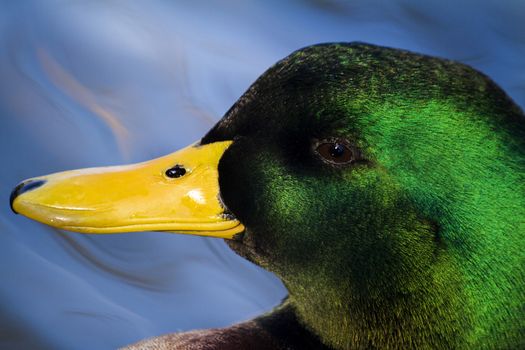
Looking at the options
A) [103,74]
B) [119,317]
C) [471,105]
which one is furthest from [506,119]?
[103,74]

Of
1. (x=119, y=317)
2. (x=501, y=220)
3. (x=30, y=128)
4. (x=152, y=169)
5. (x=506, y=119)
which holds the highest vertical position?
(x=506, y=119)

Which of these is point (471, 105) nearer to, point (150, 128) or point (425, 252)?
point (425, 252)

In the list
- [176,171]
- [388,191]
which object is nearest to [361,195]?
[388,191]

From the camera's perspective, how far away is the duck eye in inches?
73.6

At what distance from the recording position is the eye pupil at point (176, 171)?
203 centimetres

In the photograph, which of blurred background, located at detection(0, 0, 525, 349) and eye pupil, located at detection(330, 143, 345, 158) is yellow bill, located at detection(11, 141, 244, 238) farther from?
blurred background, located at detection(0, 0, 525, 349)

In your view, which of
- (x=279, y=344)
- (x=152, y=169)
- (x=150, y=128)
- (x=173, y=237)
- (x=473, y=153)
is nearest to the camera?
(x=473, y=153)

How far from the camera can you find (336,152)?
1873 mm

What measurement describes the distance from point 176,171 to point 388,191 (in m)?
0.43

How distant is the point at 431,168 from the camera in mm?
1833

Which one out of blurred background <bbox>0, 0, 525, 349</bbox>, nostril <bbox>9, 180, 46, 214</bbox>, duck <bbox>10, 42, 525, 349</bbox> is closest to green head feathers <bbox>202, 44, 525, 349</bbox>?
duck <bbox>10, 42, 525, 349</bbox>

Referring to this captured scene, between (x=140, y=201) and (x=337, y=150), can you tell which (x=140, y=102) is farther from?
(x=337, y=150)

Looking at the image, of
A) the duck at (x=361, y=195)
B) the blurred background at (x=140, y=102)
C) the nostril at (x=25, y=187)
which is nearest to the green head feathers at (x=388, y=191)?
the duck at (x=361, y=195)

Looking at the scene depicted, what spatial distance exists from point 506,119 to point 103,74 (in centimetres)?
234
